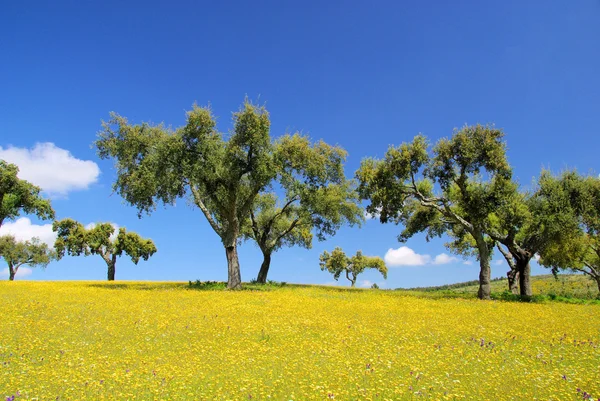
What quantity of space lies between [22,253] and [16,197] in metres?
26.9

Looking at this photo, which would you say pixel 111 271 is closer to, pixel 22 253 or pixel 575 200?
pixel 22 253

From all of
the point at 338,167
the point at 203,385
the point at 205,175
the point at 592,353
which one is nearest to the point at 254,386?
the point at 203,385

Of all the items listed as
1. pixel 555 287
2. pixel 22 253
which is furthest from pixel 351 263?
pixel 22 253

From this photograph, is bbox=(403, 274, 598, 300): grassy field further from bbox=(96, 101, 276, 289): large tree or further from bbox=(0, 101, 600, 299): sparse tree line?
bbox=(96, 101, 276, 289): large tree

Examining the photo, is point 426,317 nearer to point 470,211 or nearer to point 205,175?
point 470,211

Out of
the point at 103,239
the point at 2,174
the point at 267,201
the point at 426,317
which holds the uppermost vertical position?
the point at 2,174

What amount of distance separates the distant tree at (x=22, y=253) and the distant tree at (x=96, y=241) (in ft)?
32.9

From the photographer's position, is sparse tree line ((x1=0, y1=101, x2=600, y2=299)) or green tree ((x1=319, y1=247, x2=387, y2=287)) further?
green tree ((x1=319, y1=247, x2=387, y2=287))

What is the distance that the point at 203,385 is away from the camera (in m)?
9.16

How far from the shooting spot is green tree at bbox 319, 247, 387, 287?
9044 cm

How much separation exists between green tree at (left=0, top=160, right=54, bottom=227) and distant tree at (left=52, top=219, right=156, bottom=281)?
968 cm

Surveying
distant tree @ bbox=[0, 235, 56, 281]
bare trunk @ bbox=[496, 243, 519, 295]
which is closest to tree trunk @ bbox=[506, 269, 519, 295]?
bare trunk @ bbox=[496, 243, 519, 295]

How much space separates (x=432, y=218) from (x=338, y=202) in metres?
10.6

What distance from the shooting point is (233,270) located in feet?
121
